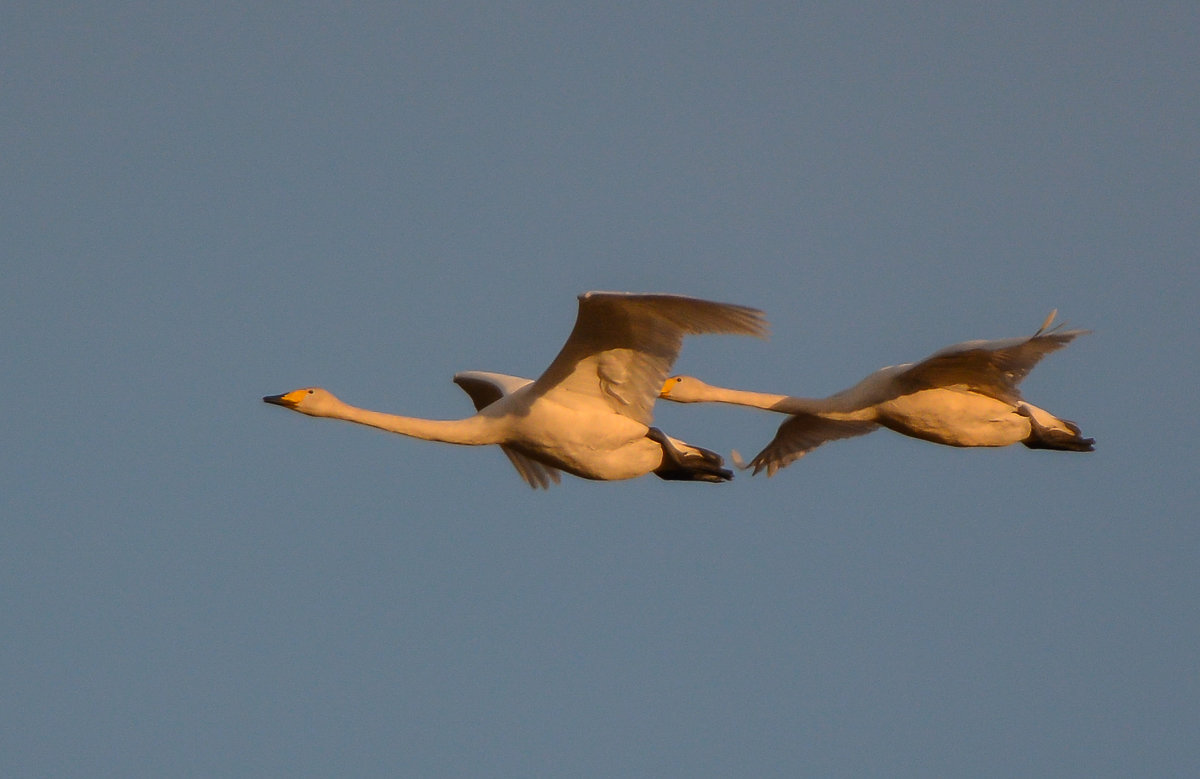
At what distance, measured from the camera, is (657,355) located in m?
21.2

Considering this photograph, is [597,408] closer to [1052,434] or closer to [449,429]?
[449,429]

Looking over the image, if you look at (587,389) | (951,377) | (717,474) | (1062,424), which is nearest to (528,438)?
(587,389)

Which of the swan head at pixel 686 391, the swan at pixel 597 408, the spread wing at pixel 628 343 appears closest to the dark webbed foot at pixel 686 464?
the swan at pixel 597 408

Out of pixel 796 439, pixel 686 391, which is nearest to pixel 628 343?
pixel 686 391

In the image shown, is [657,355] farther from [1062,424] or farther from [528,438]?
[1062,424]

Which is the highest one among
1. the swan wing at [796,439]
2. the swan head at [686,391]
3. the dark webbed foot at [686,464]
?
the swan head at [686,391]

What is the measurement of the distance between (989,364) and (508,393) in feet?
15.8

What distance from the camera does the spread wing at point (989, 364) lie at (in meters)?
21.9

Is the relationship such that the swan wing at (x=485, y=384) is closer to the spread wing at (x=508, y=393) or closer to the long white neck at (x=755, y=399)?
the spread wing at (x=508, y=393)

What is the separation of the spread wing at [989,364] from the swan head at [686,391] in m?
2.23

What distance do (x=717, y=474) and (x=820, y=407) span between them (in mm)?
1489

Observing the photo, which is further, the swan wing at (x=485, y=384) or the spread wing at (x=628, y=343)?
the swan wing at (x=485, y=384)

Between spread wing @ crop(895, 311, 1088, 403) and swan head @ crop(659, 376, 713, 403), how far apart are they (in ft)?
7.31

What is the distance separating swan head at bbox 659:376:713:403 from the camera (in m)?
24.1
